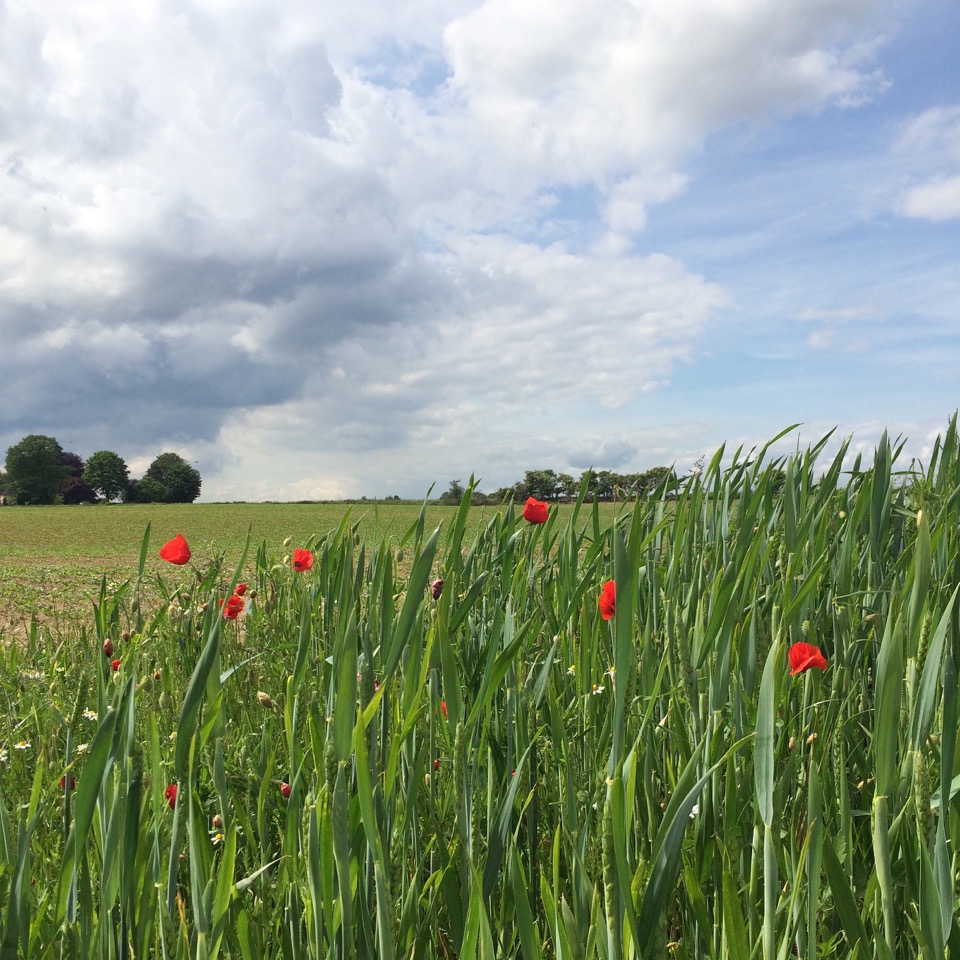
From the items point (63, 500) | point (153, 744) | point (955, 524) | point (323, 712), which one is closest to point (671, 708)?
point (323, 712)

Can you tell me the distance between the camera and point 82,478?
2793 inches

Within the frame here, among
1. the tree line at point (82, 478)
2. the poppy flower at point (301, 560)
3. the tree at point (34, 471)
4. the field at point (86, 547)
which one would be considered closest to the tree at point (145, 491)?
the tree line at point (82, 478)

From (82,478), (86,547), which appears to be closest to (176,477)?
(82,478)

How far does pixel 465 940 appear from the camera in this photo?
85cm

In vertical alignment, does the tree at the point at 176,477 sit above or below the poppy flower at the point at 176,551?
above

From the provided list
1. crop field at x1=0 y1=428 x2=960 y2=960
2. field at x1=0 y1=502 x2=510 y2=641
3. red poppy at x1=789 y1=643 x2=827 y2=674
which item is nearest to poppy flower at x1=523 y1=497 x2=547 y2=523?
crop field at x1=0 y1=428 x2=960 y2=960

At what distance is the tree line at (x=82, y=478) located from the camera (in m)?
66.9

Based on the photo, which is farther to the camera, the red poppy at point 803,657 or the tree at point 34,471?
the tree at point 34,471

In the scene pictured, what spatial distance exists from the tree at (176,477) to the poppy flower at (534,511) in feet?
248

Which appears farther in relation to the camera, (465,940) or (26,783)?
(26,783)

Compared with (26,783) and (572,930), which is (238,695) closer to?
(26,783)

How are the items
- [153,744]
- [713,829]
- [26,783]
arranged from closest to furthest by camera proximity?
[153,744], [713,829], [26,783]

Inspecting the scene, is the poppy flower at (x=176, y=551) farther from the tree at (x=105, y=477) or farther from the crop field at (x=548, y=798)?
the tree at (x=105, y=477)

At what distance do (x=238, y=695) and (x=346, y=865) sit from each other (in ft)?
6.23
